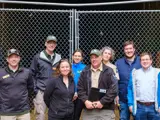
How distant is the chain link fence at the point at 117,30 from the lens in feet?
33.9

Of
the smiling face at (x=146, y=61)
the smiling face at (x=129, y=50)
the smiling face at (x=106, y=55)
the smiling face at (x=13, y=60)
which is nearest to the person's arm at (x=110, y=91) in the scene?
the smiling face at (x=146, y=61)

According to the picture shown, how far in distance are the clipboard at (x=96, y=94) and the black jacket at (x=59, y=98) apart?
333 millimetres

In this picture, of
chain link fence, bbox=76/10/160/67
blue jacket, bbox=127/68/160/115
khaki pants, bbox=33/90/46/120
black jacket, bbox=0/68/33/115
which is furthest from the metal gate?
black jacket, bbox=0/68/33/115

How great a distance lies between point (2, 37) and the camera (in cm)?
998

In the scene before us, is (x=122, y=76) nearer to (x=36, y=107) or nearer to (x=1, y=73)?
(x=36, y=107)

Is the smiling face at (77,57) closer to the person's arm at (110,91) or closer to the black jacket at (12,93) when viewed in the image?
the person's arm at (110,91)

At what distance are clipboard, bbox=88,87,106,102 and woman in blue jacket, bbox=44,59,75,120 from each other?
33cm

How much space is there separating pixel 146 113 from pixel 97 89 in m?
1.02

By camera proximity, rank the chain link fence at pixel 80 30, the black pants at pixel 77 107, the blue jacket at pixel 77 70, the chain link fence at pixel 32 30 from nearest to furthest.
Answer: the black pants at pixel 77 107 < the blue jacket at pixel 77 70 < the chain link fence at pixel 80 30 < the chain link fence at pixel 32 30

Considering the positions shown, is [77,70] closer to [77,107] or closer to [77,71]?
[77,71]

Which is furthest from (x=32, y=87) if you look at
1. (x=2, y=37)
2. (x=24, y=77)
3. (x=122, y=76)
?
(x=2, y=37)

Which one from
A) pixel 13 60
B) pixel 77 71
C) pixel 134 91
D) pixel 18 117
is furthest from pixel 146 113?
pixel 13 60

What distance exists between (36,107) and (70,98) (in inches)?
45.6

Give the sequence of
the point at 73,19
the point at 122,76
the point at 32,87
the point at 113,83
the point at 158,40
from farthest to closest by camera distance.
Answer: the point at 158,40 → the point at 73,19 → the point at 122,76 → the point at 32,87 → the point at 113,83
